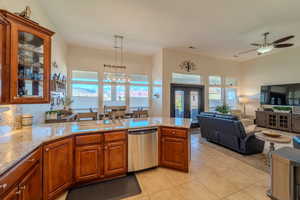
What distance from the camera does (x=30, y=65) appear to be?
197 centimetres

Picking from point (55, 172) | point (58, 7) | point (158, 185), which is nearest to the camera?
point (55, 172)

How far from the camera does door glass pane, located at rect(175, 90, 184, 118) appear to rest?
614 centimetres

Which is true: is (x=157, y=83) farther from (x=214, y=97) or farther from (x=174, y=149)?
(x=174, y=149)

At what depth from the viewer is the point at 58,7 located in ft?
10.1

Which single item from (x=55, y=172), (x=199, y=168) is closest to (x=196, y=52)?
(x=199, y=168)

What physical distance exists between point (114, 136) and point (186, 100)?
4709 mm

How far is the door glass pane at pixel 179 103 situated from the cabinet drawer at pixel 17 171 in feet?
17.3

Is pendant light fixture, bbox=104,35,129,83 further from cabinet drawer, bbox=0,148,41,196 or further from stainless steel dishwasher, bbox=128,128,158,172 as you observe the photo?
cabinet drawer, bbox=0,148,41,196

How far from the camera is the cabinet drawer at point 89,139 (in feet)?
7.03

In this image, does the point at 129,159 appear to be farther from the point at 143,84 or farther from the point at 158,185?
the point at 143,84

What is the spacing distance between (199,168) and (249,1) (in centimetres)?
380

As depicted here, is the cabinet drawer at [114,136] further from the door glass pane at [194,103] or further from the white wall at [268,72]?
the white wall at [268,72]

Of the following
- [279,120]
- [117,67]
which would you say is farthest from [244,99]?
[117,67]

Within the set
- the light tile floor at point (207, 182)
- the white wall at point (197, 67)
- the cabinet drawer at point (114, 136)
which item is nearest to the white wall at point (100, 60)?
the white wall at point (197, 67)
